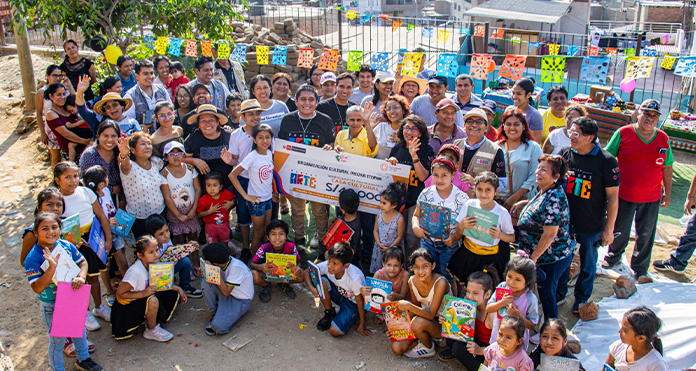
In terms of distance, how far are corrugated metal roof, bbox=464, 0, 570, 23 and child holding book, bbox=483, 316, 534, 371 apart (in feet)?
59.2

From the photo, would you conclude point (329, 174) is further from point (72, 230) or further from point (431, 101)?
point (72, 230)

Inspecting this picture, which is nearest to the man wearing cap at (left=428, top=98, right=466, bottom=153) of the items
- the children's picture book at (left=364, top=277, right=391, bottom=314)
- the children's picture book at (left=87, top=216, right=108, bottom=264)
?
the children's picture book at (left=364, top=277, right=391, bottom=314)

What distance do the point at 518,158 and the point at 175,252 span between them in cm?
365

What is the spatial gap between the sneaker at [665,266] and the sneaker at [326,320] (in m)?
3.87

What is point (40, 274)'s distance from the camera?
4.03 m

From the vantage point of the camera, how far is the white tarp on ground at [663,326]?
3.99 m

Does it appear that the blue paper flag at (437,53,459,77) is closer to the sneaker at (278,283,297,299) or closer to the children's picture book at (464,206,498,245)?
the children's picture book at (464,206,498,245)

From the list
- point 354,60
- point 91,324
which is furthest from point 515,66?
point 91,324

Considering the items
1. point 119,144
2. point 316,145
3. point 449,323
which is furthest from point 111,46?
point 449,323

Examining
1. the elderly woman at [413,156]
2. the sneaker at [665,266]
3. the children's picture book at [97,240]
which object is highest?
the elderly woman at [413,156]

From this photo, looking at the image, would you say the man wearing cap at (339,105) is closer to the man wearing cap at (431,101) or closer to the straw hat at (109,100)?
the man wearing cap at (431,101)

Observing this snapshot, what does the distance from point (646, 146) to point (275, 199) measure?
4.12 metres

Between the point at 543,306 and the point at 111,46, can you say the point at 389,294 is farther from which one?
the point at 111,46

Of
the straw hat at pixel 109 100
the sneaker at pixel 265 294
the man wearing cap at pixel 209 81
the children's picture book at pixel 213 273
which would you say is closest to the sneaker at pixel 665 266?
the sneaker at pixel 265 294
